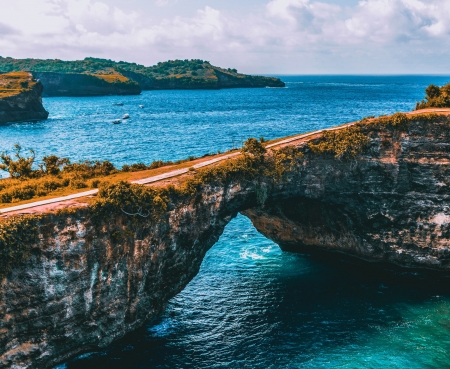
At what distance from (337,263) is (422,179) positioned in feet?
46.7

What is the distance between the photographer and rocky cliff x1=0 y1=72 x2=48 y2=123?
153500 millimetres

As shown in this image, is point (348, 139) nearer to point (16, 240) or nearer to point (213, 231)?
point (213, 231)

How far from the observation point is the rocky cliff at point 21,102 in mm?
Result: 153500

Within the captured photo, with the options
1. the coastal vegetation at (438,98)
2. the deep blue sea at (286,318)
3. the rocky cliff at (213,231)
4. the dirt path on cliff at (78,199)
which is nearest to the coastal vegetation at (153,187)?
the rocky cliff at (213,231)

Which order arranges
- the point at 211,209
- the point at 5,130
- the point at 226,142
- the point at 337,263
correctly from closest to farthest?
the point at 211,209, the point at 337,263, the point at 226,142, the point at 5,130

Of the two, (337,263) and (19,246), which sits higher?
(19,246)

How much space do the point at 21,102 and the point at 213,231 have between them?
14194cm

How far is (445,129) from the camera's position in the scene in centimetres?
4688

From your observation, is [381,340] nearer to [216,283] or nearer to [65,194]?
[216,283]

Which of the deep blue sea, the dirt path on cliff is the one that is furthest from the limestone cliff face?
the dirt path on cliff

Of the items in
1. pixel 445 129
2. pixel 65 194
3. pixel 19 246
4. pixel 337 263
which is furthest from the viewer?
pixel 337 263

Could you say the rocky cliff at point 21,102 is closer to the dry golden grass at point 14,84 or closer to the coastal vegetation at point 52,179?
the dry golden grass at point 14,84

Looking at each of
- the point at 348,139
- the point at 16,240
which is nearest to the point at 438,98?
the point at 348,139

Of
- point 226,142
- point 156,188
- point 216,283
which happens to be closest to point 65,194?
point 156,188
